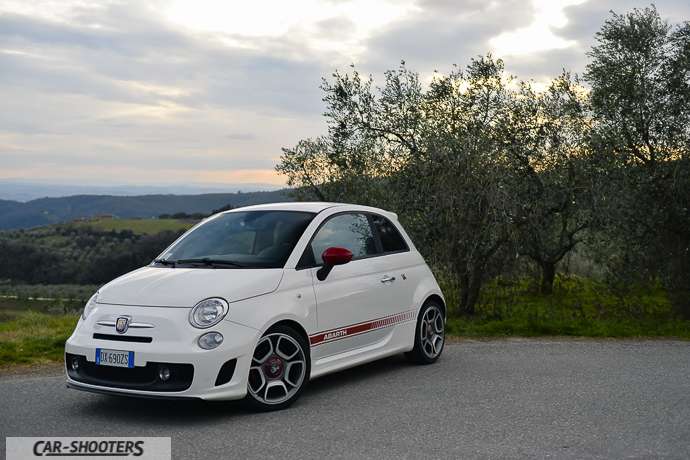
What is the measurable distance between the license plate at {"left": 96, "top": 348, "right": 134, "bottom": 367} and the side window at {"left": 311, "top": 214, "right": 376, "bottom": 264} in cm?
203

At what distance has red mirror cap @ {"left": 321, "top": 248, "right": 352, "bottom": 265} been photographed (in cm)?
615

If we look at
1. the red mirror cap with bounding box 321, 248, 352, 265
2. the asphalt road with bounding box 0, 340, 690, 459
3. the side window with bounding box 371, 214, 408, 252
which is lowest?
the asphalt road with bounding box 0, 340, 690, 459

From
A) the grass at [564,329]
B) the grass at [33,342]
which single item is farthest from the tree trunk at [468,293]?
the grass at [33,342]

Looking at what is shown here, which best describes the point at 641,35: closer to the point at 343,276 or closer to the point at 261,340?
the point at 343,276

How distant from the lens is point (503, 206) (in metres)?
11.8

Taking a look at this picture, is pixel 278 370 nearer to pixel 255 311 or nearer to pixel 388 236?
pixel 255 311

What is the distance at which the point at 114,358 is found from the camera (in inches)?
204

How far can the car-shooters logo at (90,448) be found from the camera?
4484mm

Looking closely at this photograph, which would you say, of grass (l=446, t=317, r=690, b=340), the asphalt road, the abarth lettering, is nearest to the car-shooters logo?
the asphalt road

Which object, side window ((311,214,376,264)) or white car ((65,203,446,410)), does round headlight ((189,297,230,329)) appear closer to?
white car ((65,203,446,410))

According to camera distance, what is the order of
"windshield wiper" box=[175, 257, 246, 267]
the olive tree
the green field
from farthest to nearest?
the green field, the olive tree, "windshield wiper" box=[175, 257, 246, 267]

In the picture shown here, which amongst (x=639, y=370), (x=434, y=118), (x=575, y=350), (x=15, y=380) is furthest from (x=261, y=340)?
(x=434, y=118)

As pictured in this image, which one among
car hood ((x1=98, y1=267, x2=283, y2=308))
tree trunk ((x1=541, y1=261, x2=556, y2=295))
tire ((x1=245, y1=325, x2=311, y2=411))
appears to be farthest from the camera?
tree trunk ((x1=541, y1=261, x2=556, y2=295))

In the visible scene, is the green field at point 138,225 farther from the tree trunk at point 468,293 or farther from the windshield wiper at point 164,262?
the windshield wiper at point 164,262
